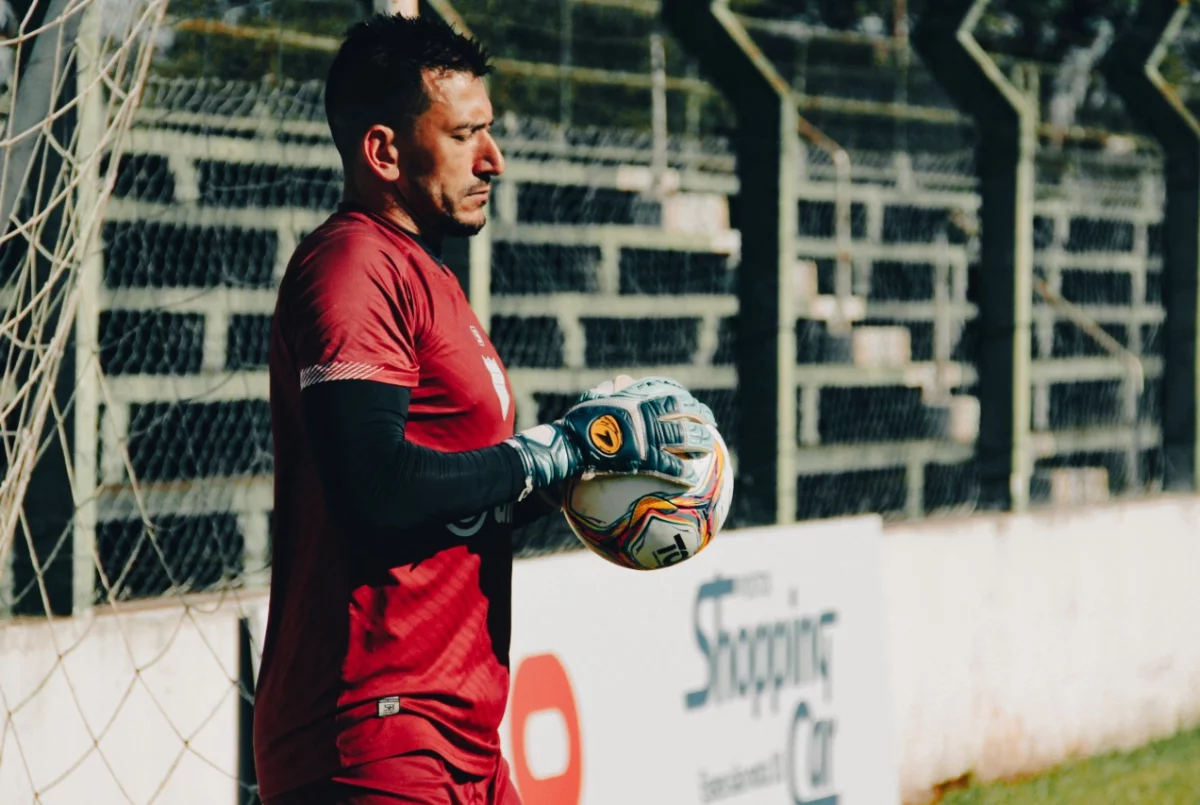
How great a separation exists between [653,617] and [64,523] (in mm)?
1851

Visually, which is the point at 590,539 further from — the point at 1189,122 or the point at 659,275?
the point at 1189,122

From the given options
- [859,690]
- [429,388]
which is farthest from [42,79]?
[859,690]

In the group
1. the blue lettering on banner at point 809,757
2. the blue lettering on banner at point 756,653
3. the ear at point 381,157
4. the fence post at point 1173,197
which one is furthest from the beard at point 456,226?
the fence post at point 1173,197

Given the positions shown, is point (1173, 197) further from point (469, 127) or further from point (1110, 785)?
point (469, 127)

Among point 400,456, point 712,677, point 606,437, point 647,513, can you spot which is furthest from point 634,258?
point 400,456

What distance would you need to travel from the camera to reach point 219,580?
14.9ft

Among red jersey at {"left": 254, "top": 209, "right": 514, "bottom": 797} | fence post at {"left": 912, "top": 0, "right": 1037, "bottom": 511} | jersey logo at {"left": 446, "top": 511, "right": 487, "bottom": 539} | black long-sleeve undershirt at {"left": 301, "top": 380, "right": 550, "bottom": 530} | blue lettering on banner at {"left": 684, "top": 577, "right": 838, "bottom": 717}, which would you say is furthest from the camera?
fence post at {"left": 912, "top": 0, "right": 1037, "bottom": 511}

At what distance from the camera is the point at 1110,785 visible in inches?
263

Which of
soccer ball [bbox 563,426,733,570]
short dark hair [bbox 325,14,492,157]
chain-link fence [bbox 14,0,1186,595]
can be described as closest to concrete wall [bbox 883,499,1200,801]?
chain-link fence [bbox 14,0,1186,595]

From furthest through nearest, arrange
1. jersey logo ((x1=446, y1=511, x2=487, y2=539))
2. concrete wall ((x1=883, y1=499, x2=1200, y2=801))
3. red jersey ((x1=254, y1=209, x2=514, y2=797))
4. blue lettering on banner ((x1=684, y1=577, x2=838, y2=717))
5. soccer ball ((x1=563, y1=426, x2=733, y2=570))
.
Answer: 1. concrete wall ((x1=883, y1=499, x2=1200, y2=801))
2. blue lettering on banner ((x1=684, y1=577, x2=838, y2=717))
3. soccer ball ((x1=563, y1=426, x2=733, y2=570))
4. jersey logo ((x1=446, y1=511, x2=487, y2=539))
5. red jersey ((x1=254, y1=209, x2=514, y2=797))

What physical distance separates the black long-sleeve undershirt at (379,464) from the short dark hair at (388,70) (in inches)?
20.7

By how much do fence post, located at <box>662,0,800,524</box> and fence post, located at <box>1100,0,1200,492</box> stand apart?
294cm

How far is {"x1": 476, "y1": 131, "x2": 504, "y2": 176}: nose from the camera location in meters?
2.84

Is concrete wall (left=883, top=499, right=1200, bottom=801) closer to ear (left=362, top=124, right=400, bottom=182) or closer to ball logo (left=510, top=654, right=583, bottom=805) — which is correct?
ball logo (left=510, top=654, right=583, bottom=805)
